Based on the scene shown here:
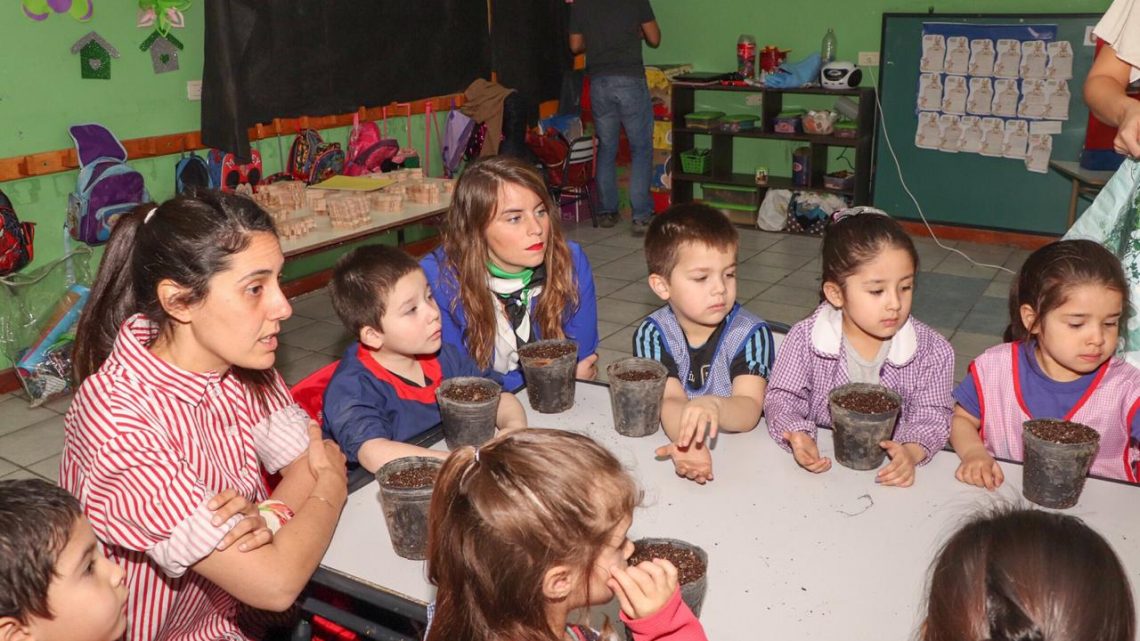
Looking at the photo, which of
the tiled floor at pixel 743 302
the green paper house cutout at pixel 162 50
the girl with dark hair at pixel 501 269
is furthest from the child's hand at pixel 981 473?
the green paper house cutout at pixel 162 50

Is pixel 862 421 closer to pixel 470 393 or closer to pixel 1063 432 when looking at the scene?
pixel 1063 432

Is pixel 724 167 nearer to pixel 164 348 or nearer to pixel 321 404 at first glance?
pixel 321 404

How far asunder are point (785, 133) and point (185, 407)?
5.75m

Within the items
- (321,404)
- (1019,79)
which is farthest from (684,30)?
(321,404)

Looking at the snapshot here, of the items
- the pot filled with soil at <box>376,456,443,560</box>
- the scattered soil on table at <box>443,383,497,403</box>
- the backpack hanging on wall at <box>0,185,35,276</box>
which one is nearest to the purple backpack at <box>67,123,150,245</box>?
the backpack hanging on wall at <box>0,185,35,276</box>

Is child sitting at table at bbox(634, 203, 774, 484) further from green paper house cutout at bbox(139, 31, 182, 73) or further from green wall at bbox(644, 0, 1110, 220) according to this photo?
green wall at bbox(644, 0, 1110, 220)

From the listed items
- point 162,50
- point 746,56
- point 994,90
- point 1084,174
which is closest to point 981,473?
point 1084,174

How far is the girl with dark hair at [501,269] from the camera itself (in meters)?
2.35

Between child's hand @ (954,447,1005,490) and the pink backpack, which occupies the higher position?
the pink backpack

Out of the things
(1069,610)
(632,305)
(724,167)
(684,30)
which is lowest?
(632,305)

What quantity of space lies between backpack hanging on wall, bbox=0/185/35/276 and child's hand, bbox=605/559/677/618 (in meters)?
3.88

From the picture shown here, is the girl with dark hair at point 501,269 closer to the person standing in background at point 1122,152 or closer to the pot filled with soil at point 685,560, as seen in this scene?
the pot filled with soil at point 685,560

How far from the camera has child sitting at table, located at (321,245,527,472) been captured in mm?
1901

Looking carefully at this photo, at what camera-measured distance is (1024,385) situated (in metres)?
1.93
